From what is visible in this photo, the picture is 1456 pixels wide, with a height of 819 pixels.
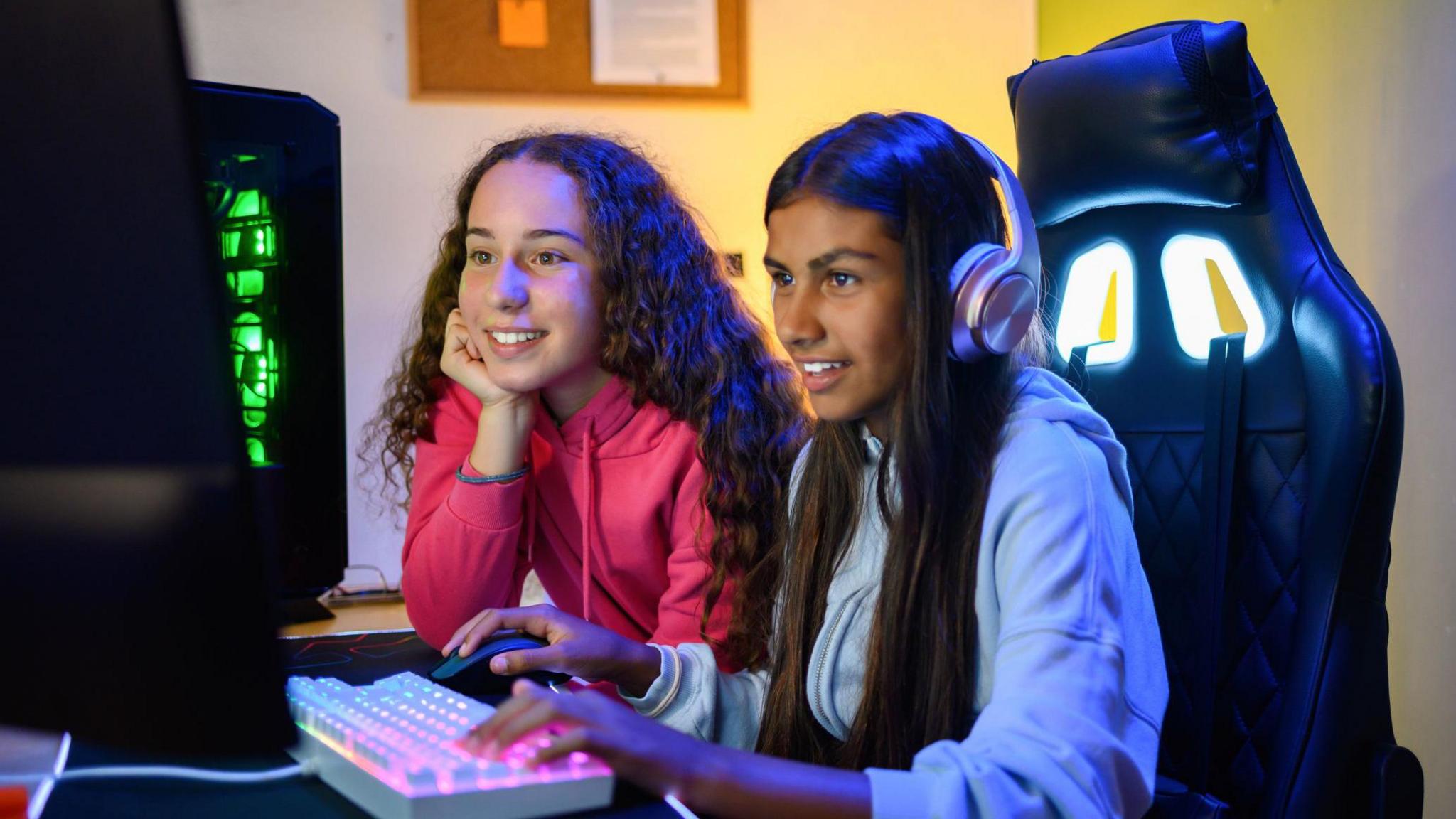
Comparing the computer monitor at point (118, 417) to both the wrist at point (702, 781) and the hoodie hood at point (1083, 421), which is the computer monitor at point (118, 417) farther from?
the hoodie hood at point (1083, 421)

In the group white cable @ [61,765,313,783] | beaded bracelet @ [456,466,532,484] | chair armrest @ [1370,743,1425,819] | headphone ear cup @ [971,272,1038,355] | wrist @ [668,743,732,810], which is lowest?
chair armrest @ [1370,743,1425,819]

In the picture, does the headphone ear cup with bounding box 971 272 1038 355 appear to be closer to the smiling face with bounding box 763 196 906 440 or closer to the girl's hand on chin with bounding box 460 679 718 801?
the smiling face with bounding box 763 196 906 440

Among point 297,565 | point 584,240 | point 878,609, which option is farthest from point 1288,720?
point 297,565

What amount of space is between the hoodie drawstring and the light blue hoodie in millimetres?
245

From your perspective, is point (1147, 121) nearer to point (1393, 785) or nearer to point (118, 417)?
point (1393, 785)

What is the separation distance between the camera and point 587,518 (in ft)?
3.74

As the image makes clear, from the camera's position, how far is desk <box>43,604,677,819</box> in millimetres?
565

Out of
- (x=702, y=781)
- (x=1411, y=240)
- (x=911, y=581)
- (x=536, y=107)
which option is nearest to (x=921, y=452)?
(x=911, y=581)

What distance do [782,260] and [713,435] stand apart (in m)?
0.30

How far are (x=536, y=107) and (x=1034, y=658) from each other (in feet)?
5.82

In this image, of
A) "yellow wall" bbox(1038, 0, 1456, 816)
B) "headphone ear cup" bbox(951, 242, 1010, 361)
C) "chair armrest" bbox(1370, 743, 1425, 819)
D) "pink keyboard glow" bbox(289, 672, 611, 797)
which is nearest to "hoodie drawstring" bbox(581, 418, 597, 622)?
"pink keyboard glow" bbox(289, 672, 611, 797)

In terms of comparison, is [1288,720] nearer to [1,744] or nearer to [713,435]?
[713,435]

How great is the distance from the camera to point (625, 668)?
883mm

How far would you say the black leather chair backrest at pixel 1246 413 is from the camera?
842mm
